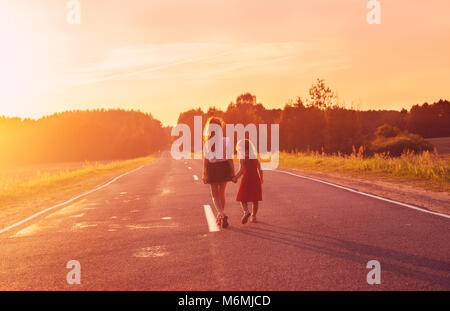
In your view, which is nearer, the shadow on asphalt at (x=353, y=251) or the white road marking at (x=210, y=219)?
the shadow on asphalt at (x=353, y=251)

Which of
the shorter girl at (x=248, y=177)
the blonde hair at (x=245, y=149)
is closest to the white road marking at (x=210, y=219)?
the shorter girl at (x=248, y=177)

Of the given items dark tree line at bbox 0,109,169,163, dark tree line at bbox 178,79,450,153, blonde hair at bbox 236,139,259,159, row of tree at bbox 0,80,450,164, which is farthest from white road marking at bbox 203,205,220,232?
dark tree line at bbox 0,109,169,163

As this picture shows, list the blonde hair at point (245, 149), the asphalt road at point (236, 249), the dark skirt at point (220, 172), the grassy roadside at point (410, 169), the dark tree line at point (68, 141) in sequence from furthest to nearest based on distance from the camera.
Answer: the dark tree line at point (68, 141), the grassy roadside at point (410, 169), the blonde hair at point (245, 149), the dark skirt at point (220, 172), the asphalt road at point (236, 249)

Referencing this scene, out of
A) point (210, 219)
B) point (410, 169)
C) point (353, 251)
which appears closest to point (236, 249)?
point (353, 251)

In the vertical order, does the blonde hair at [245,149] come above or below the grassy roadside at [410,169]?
above

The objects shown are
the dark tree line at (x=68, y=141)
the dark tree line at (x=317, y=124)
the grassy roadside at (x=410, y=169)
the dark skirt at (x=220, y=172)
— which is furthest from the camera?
the dark tree line at (x=68, y=141)

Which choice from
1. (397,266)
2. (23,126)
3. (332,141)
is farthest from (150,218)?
(23,126)

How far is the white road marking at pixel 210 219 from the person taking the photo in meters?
6.34

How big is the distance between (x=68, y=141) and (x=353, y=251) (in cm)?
12858

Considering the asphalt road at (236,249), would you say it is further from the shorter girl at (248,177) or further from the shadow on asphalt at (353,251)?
the shorter girl at (248,177)

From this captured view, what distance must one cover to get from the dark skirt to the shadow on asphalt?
929 millimetres

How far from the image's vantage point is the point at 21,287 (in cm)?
378
